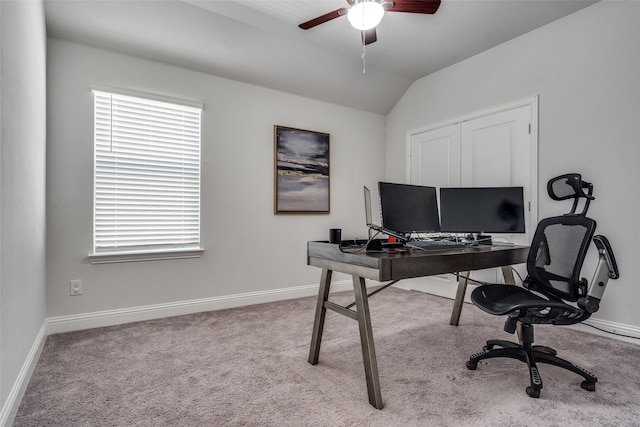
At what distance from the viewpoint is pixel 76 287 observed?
290cm

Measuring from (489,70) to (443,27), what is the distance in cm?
83

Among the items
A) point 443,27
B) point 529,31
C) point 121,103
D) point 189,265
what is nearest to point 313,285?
point 189,265

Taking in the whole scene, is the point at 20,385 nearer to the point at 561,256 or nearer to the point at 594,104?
the point at 561,256

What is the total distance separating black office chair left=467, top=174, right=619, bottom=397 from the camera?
185 centimetres

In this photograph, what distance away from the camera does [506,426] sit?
5.12 ft

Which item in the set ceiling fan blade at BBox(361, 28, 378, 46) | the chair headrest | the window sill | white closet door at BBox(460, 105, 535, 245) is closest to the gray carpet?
the window sill

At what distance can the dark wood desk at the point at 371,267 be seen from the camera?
1720 millimetres

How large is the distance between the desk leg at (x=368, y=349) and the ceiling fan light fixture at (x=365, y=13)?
5.36 ft

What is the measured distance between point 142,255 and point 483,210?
124 inches

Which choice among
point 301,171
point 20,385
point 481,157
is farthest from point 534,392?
point 301,171

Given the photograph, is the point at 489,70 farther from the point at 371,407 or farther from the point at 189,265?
the point at 189,265

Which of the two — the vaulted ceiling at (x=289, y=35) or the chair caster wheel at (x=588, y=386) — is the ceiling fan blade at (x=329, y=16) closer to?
the vaulted ceiling at (x=289, y=35)

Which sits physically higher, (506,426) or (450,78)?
(450,78)

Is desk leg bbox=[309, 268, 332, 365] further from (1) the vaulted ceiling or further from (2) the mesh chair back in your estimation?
(1) the vaulted ceiling
